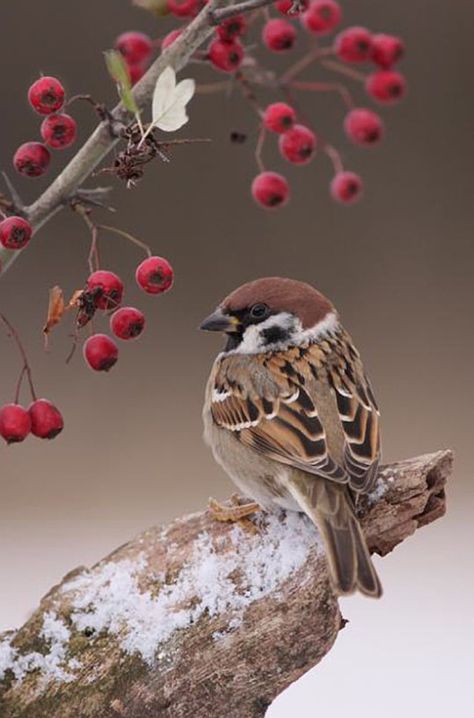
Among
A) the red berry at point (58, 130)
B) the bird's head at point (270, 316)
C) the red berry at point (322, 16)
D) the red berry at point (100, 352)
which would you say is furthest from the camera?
the bird's head at point (270, 316)

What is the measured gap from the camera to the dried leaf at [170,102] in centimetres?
156

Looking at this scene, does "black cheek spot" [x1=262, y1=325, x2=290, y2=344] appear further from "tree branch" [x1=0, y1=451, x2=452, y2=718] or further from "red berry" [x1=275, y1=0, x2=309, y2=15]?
"red berry" [x1=275, y1=0, x2=309, y2=15]

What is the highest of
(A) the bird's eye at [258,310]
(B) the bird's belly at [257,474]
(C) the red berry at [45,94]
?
(C) the red berry at [45,94]

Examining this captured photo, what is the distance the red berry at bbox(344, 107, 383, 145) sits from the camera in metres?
2.15

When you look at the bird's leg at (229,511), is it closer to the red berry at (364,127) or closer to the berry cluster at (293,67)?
the berry cluster at (293,67)

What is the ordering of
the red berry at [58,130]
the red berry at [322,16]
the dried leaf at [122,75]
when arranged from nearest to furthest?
the dried leaf at [122,75]
the red berry at [58,130]
the red berry at [322,16]

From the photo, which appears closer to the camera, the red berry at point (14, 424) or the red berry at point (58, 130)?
the red berry at point (58, 130)

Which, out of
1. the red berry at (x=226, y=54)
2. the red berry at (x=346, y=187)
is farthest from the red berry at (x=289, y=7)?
the red berry at (x=346, y=187)

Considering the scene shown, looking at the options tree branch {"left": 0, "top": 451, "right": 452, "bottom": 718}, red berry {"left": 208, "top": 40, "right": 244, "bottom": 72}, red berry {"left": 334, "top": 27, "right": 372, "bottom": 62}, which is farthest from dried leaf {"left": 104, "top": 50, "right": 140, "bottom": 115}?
tree branch {"left": 0, "top": 451, "right": 452, "bottom": 718}

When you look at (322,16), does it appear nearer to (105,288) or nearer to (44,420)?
(105,288)

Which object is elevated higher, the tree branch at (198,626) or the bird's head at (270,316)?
the bird's head at (270,316)

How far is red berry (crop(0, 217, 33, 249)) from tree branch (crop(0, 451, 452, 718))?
740mm

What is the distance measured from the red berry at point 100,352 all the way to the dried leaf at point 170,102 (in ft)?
1.38

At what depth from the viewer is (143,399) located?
17.7ft
